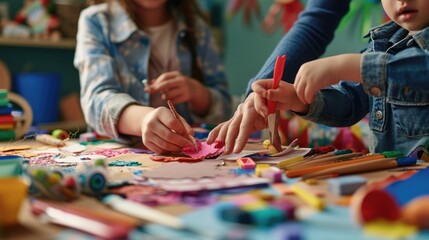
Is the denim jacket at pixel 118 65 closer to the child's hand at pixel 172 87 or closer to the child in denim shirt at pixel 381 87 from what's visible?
the child's hand at pixel 172 87

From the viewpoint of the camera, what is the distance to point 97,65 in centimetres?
113

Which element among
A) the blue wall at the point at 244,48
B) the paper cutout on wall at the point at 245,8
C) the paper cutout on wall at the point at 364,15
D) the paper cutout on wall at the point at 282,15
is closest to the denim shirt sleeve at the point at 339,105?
the paper cutout on wall at the point at 364,15

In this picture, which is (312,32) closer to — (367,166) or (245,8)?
(367,166)

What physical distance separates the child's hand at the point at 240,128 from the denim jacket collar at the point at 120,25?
0.49 metres

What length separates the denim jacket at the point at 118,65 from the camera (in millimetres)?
1037

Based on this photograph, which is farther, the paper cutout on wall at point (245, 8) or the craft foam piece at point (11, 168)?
the paper cutout on wall at point (245, 8)

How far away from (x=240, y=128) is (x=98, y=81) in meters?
0.44

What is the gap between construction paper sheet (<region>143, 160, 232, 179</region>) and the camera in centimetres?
59

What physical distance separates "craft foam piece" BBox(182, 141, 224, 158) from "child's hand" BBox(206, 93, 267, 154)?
1cm

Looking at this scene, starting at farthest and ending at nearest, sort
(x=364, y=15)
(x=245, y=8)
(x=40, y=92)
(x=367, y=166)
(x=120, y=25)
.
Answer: (x=245, y=8)
(x=40, y=92)
(x=364, y=15)
(x=120, y=25)
(x=367, y=166)

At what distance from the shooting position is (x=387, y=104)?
0.86 meters

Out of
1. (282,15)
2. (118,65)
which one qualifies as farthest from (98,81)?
(282,15)

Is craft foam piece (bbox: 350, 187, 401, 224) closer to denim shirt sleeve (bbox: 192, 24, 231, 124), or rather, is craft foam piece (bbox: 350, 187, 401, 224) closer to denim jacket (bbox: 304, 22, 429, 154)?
denim jacket (bbox: 304, 22, 429, 154)

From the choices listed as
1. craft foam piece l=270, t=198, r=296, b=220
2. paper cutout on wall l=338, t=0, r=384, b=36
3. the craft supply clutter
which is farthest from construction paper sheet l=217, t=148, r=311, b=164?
paper cutout on wall l=338, t=0, r=384, b=36
